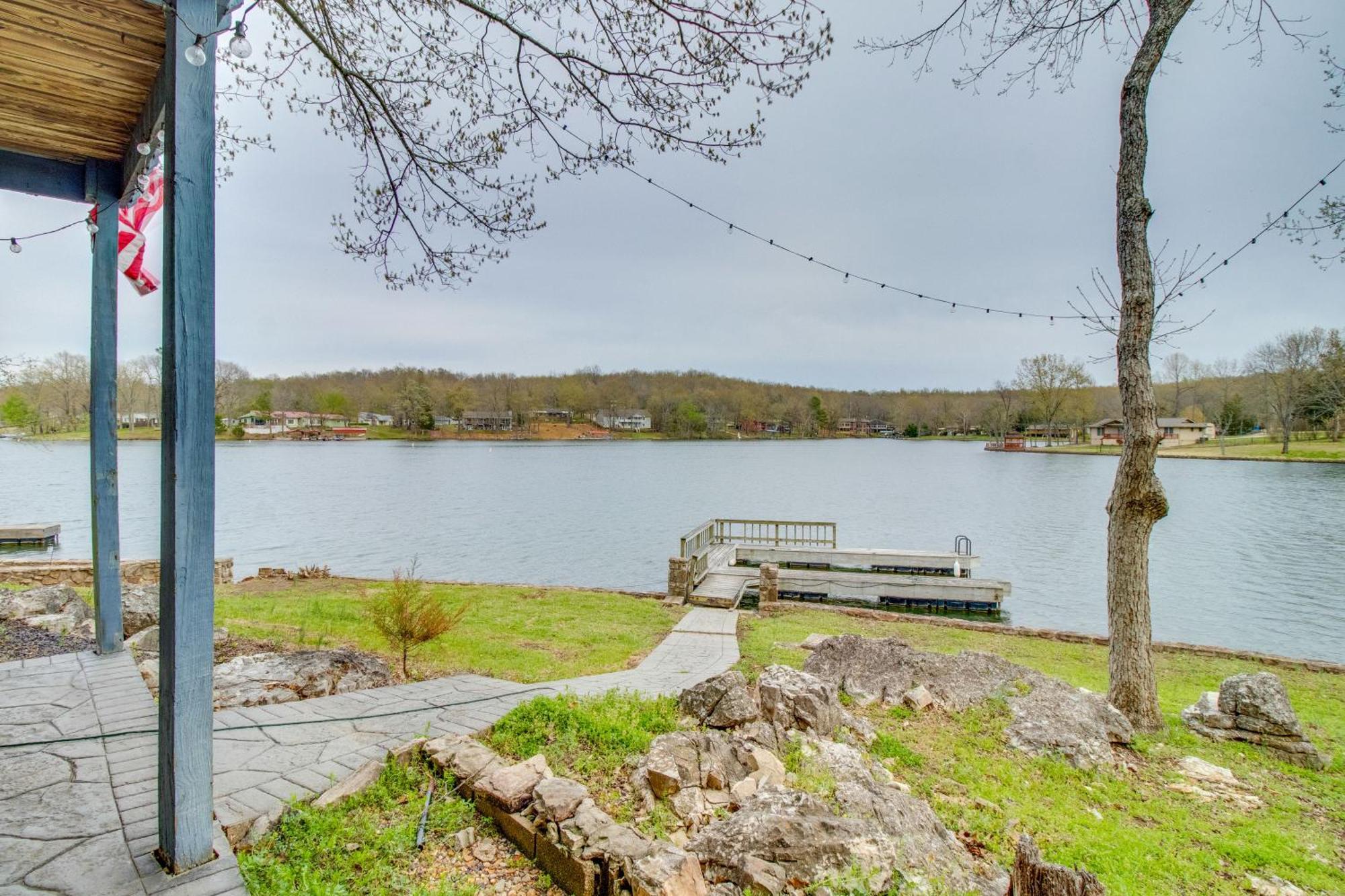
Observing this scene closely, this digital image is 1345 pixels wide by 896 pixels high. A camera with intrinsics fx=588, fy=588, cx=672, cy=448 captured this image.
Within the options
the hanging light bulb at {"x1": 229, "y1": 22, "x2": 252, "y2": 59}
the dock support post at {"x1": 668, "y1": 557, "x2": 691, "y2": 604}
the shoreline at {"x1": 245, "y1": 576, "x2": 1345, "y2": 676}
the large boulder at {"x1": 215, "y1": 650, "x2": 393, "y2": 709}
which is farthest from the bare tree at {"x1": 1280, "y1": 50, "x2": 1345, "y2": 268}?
the dock support post at {"x1": 668, "y1": 557, "x2": 691, "y2": 604}

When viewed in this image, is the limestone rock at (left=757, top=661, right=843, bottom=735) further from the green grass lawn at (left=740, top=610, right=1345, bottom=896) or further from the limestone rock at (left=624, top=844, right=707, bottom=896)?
the limestone rock at (left=624, top=844, right=707, bottom=896)

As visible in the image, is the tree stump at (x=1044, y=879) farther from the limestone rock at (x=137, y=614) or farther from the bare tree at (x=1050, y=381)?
the bare tree at (x=1050, y=381)

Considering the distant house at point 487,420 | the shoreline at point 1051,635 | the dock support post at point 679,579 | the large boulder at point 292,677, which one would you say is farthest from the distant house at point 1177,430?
the large boulder at point 292,677

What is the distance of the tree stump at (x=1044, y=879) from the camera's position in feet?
6.60

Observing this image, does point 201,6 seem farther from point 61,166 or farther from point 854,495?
point 854,495

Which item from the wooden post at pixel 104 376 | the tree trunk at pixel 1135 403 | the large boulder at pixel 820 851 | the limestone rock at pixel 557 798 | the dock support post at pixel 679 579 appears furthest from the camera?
the dock support post at pixel 679 579

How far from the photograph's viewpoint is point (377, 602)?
5957 mm

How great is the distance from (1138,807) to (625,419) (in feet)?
306

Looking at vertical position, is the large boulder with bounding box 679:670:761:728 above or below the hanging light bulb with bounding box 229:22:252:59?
below

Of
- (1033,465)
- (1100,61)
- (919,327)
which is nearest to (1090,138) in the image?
(1100,61)

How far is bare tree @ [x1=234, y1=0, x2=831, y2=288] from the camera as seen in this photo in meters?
4.10

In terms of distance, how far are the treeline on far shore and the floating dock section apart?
88.5 ft

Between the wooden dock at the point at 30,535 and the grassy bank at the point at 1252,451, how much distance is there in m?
67.7

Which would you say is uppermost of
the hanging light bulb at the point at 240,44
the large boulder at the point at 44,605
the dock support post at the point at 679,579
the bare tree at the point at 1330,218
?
the bare tree at the point at 1330,218
